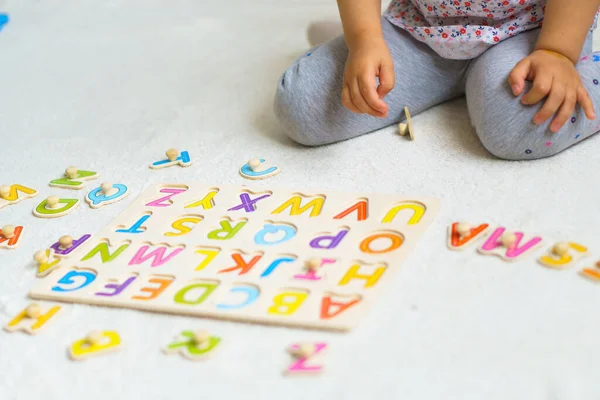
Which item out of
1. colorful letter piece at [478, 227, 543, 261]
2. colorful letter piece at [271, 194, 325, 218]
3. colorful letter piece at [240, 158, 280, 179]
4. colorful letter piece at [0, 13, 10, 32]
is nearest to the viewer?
colorful letter piece at [478, 227, 543, 261]

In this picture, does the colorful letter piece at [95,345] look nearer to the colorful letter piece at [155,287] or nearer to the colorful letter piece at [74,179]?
the colorful letter piece at [155,287]

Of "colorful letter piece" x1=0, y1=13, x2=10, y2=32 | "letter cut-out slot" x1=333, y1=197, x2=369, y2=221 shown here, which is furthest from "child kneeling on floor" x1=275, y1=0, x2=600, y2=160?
"colorful letter piece" x1=0, y1=13, x2=10, y2=32

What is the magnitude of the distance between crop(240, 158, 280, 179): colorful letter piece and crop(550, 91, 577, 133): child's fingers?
326 mm

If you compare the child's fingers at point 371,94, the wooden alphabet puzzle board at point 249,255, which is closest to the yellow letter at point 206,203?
the wooden alphabet puzzle board at point 249,255

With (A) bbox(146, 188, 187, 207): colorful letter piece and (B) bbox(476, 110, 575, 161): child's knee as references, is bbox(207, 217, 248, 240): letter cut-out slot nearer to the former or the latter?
(A) bbox(146, 188, 187, 207): colorful letter piece

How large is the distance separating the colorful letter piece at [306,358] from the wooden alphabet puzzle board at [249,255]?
0.03 m

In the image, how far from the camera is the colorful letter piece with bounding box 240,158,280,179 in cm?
86

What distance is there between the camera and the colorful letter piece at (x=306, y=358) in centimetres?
55

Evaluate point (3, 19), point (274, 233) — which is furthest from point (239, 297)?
point (3, 19)

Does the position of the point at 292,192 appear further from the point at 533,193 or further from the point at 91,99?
the point at 91,99

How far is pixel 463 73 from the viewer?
97 cm

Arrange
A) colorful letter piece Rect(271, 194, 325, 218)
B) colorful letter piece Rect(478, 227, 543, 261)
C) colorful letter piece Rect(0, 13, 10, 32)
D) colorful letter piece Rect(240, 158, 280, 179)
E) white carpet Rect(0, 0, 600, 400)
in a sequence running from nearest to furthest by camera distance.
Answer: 1. white carpet Rect(0, 0, 600, 400)
2. colorful letter piece Rect(478, 227, 543, 261)
3. colorful letter piece Rect(271, 194, 325, 218)
4. colorful letter piece Rect(240, 158, 280, 179)
5. colorful letter piece Rect(0, 13, 10, 32)

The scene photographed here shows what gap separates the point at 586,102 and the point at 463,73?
22 centimetres

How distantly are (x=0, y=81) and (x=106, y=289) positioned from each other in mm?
792
